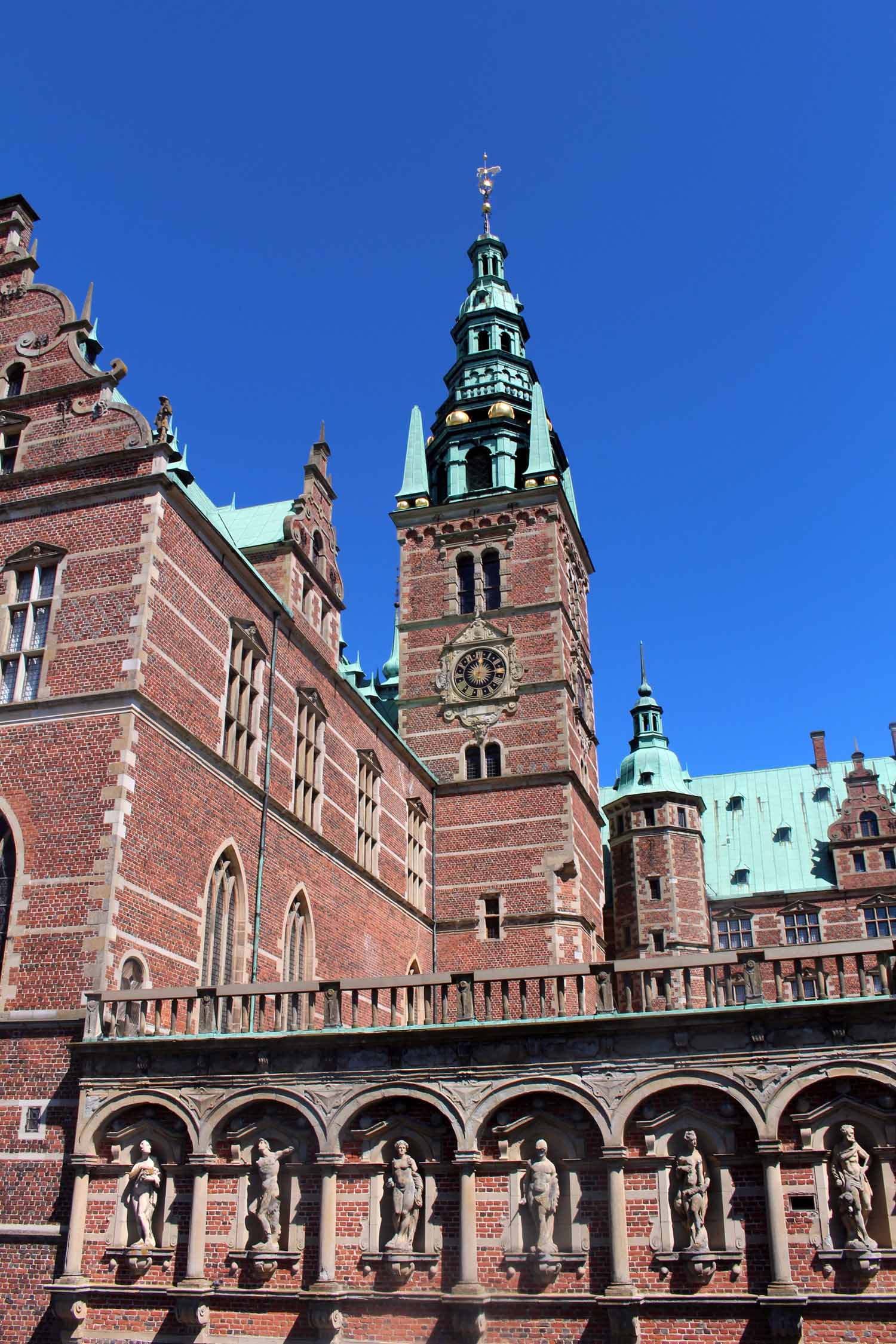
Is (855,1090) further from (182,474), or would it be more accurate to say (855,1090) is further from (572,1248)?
(182,474)

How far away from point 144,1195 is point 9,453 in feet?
36.1

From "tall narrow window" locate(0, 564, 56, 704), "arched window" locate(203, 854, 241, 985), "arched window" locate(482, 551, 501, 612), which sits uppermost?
"arched window" locate(482, 551, 501, 612)

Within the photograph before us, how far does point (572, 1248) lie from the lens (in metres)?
12.1

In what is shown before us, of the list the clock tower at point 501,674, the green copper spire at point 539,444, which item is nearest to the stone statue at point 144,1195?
the clock tower at point 501,674

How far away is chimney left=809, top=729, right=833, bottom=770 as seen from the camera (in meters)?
49.0

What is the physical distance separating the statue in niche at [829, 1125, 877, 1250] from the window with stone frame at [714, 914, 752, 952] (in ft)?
110

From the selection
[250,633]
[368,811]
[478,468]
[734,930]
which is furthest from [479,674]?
[734,930]

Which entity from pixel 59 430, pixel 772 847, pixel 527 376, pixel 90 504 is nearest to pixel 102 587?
pixel 90 504

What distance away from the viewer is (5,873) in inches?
612

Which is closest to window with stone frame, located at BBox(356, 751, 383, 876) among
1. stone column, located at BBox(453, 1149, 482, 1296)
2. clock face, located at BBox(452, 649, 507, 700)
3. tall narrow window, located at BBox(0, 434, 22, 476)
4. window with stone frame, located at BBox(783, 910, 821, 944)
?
clock face, located at BBox(452, 649, 507, 700)

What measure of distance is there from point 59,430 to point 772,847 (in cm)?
3473

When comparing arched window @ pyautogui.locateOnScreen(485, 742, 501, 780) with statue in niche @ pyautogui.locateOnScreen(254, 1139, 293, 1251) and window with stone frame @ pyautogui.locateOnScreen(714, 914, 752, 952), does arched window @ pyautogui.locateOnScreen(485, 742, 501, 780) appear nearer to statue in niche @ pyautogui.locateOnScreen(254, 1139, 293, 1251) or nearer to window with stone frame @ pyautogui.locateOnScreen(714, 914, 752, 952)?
window with stone frame @ pyautogui.locateOnScreen(714, 914, 752, 952)

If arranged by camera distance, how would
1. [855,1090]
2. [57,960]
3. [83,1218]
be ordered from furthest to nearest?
[57,960] < [83,1218] < [855,1090]

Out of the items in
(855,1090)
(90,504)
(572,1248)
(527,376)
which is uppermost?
(527,376)
